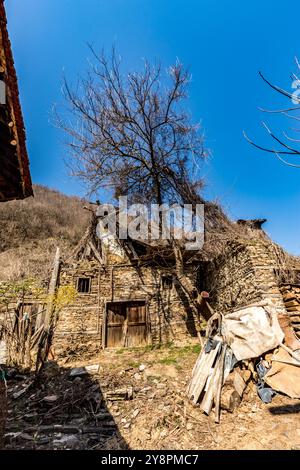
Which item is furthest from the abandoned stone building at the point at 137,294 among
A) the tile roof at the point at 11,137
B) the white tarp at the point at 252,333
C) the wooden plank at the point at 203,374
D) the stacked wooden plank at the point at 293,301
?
the tile roof at the point at 11,137

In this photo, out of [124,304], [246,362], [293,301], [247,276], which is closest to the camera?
[246,362]

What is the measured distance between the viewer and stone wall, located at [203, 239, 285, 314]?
26.3ft

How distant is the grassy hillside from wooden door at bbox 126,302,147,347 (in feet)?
20.5

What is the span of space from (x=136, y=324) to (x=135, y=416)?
6392mm

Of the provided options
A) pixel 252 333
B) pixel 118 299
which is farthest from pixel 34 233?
pixel 252 333

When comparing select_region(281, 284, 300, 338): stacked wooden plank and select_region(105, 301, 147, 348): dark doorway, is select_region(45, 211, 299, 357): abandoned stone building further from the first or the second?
select_region(281, 284, 300, 338): stacked wooden plank

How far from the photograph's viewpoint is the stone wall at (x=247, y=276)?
316 inches

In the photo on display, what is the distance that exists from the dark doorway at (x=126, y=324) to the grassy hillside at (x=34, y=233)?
5712 millimetres

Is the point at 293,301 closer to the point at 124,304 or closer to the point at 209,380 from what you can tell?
the point at 209,380

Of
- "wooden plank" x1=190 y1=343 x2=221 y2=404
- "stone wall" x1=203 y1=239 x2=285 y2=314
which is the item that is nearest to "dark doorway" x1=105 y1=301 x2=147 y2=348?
"stone wall" x1=203 y1=239 x2=285 y2=314

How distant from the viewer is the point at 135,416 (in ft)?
18.7

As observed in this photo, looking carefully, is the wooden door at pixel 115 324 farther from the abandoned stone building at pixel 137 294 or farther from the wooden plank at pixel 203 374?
the wooden plank at pixel 203 374
